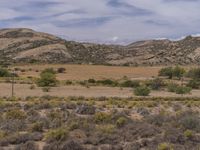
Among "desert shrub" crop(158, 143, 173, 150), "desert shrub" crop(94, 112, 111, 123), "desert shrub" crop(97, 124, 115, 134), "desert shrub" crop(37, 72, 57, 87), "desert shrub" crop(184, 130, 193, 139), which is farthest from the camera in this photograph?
"desert shrub" crop(37, 72, 57, 87)

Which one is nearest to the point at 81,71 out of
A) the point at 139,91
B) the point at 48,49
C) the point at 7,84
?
the point at 7,84

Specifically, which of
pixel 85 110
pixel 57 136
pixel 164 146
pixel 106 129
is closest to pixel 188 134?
pixel 164 146

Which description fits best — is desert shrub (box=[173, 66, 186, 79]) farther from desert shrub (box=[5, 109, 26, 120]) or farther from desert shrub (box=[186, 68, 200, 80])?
desert shrub (box=[5, 109, 26, 120])

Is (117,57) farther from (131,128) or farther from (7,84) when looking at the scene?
(131,128)

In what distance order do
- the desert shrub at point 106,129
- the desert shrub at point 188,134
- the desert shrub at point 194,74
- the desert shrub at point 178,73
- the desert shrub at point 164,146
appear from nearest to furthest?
1. the desert shrub at point 164,146
2. the desert shrub at point 188,134
3. the desert shrub at point 106,129
4. the desert shrub at point 194,74
5. the desert shrub at point 178,73

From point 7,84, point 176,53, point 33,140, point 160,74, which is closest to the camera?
point 33,140

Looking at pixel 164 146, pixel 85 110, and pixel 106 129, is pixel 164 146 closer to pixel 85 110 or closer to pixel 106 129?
pixel 106 129

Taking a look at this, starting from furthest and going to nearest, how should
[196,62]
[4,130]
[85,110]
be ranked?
1. [196,62]
2. [85,110]
3. [4,130]

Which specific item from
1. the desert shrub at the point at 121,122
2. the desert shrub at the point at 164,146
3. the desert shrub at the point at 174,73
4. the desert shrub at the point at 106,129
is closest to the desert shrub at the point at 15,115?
the desert shrub at the point at 121,122

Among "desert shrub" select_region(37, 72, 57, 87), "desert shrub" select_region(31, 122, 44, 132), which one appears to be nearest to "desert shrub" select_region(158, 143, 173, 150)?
"desert shrub" select_region(31, 122, 44, 132)

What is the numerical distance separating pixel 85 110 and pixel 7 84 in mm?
41599

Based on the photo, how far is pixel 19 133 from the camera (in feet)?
81.1

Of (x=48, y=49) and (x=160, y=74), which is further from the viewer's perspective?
(x=48, y=49)

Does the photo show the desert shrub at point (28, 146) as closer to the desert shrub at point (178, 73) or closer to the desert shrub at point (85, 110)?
the desert shrub at point (85, 110)
